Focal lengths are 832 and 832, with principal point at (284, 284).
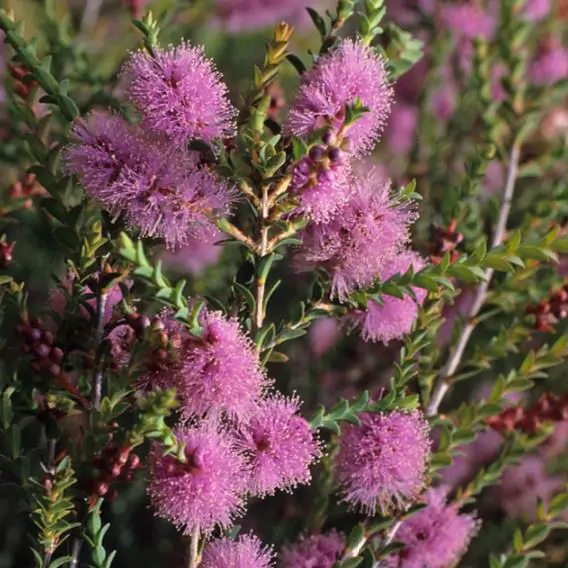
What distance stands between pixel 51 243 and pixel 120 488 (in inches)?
14.1

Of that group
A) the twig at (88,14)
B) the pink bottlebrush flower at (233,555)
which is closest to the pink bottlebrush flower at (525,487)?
the pink bottlebrush flower at (233,555)

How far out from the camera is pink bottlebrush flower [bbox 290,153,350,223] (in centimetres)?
54

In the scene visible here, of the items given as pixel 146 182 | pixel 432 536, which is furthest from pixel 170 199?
pixel 432 536

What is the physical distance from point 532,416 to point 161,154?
1.47 feet

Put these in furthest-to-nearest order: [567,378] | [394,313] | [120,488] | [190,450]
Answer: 1. [567,378]
2. [120,488]
3. [394,313]
4. [190,450]

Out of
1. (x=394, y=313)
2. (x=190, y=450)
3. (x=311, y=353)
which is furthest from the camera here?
(x=311, y=353)

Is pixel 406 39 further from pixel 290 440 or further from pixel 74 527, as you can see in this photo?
pixel 74 527

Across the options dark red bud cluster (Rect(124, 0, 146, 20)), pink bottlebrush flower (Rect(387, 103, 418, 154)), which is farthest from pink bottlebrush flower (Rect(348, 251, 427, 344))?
pink bottlebrush flower (Rect(387, 103, 418, 154))

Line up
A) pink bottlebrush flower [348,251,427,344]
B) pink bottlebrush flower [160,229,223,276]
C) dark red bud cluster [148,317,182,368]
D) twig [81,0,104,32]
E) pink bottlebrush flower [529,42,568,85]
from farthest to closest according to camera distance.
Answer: twig [81,0,104,32] → pink bottlebrush flower [529,42,568,85] → pink bottlebrush flower [160,229,223,276] → pink bottlebrush flower [348,251,427,344] → dark red bud cluster [148,317,182,368]

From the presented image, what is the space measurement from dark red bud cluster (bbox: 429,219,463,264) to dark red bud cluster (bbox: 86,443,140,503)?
1.02ft

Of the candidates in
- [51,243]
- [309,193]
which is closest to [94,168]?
[309,193]

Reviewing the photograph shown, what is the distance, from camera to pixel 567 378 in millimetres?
945

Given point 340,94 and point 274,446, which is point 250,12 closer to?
point 340,94

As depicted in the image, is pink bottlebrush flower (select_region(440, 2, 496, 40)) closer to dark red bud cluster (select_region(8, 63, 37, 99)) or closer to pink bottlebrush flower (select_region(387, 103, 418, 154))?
pink bottlebrush flower (select_region(387, 103, 418, 154))
